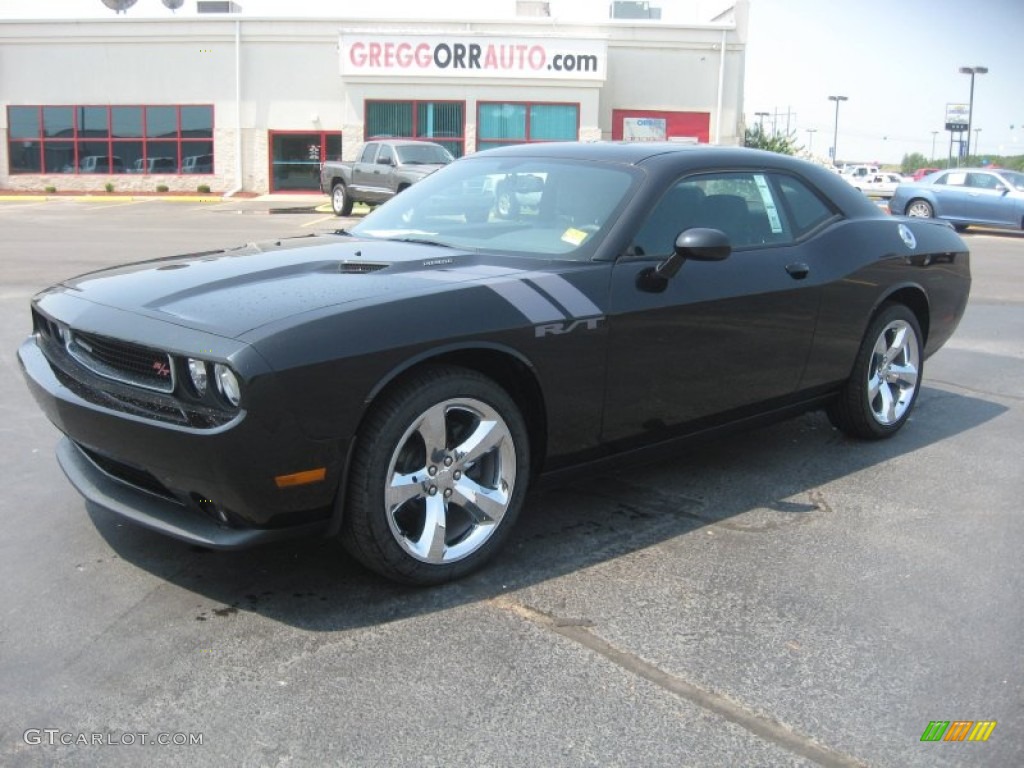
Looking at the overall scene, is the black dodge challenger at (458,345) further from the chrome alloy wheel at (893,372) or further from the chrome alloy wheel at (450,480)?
the chrome alloy wheel at (893,372)

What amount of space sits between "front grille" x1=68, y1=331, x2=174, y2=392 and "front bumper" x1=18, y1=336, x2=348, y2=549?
83mm

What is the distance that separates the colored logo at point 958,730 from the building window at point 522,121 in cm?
2978

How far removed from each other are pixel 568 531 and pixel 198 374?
1700 mm

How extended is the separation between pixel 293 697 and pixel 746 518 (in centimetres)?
223

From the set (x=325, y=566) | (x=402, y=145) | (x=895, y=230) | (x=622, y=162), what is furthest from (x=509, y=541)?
(x=402, y=145)

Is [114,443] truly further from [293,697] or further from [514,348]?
[514,348]

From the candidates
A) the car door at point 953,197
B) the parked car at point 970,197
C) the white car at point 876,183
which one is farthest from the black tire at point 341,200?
the white car at point 876,183

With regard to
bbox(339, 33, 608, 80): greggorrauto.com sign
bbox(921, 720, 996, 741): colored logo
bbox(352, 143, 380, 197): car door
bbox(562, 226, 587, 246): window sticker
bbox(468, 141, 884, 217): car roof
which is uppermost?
bbox(339, 33, 608, 80): greggorrauto.com sign

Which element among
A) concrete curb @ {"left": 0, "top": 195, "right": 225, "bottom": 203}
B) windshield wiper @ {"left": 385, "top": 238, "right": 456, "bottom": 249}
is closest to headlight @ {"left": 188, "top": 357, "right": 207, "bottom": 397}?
windshield wiper @ {"left": 385, "top": 238, "right": 456, "bottom": 249}

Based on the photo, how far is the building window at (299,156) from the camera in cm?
3262

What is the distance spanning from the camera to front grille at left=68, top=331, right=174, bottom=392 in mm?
3215

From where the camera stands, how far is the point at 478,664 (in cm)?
305

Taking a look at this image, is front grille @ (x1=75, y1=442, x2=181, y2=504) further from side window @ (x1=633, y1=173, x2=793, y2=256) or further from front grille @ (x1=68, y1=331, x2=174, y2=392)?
side window @ (x1=633, y1=173, x2=793, y2=256)

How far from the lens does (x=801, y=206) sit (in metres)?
5.08
